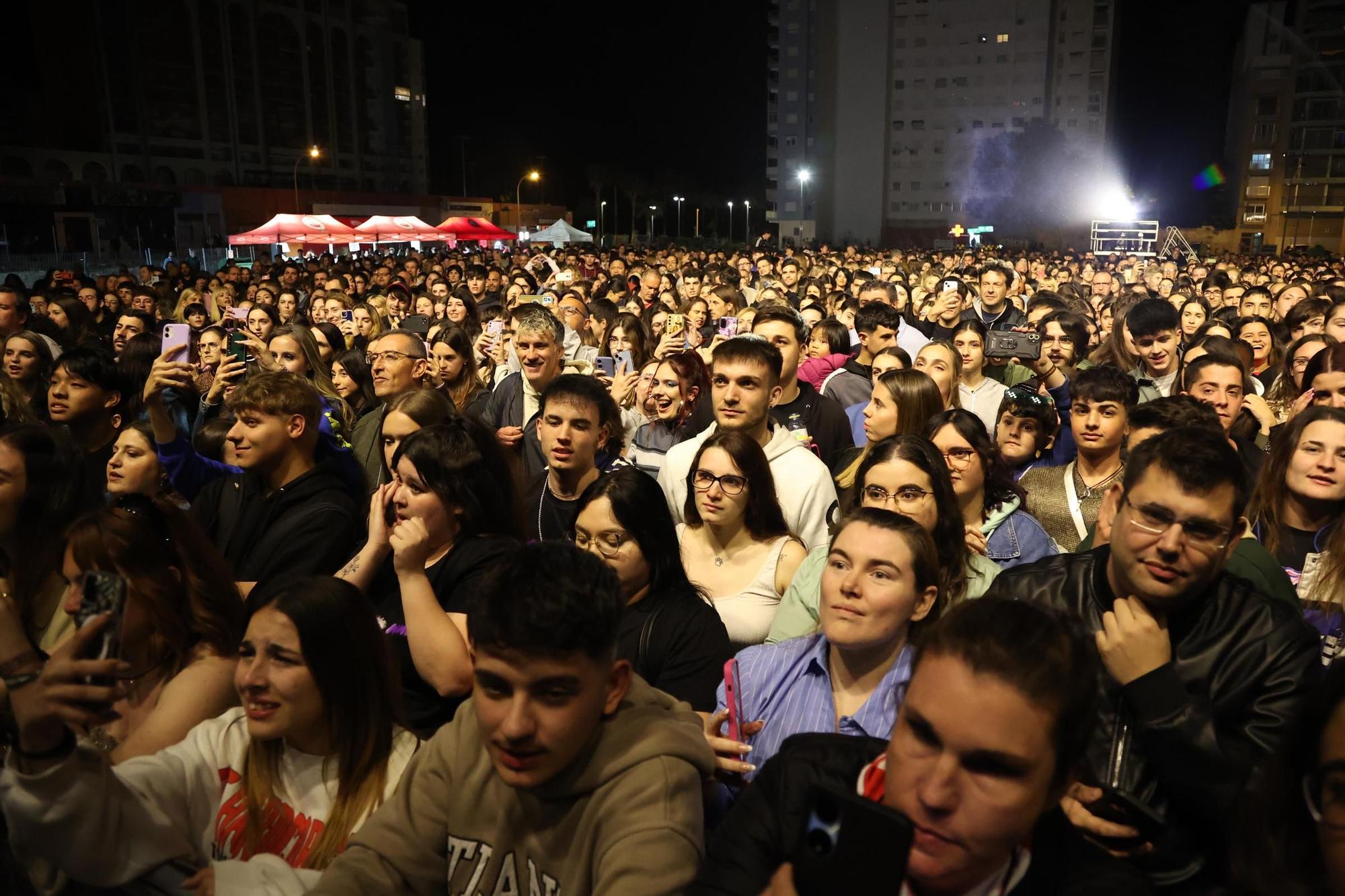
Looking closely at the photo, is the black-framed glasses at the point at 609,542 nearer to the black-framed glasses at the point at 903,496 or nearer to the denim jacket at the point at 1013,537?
the black-framed glasses at the point at 903,496

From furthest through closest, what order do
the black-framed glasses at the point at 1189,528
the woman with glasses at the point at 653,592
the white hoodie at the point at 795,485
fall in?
the white hoodie at the point at 795,485, the woman with glasses at the point at 653,592, the black-framed glasses at the point at 1189,528

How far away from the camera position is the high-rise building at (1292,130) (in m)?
80.5

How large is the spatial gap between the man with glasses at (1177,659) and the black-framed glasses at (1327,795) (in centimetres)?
27

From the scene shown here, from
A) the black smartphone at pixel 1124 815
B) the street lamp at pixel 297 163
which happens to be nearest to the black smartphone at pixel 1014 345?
the black smartphone at pixel 1124 815

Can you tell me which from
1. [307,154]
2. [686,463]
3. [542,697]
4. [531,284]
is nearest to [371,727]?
[542,697]

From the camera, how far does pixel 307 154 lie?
250 feet

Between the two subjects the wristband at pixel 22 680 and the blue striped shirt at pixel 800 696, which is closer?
the wristband at pixel 22 680

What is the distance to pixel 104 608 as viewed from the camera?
7.12 ft

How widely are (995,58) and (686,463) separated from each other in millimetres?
97488

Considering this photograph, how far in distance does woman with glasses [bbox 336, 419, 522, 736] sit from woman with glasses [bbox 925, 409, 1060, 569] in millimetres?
2106

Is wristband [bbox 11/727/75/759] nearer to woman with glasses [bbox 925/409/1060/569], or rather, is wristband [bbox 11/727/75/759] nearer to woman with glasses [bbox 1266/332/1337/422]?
woman with glasses [bbox 925/409/1060/569]

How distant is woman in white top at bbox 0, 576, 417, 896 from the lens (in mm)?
2402

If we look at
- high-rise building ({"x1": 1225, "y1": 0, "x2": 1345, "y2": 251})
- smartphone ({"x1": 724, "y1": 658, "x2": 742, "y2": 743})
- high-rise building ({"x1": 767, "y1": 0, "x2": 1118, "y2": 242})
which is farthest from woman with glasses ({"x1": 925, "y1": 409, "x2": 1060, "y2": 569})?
high-rise building ({"x1": 767, "y1": 0, "x2": 1118, "y2": 242})

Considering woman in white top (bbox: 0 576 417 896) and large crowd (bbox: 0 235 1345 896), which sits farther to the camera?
woman in white top (bbox: 0 576 417 896)
